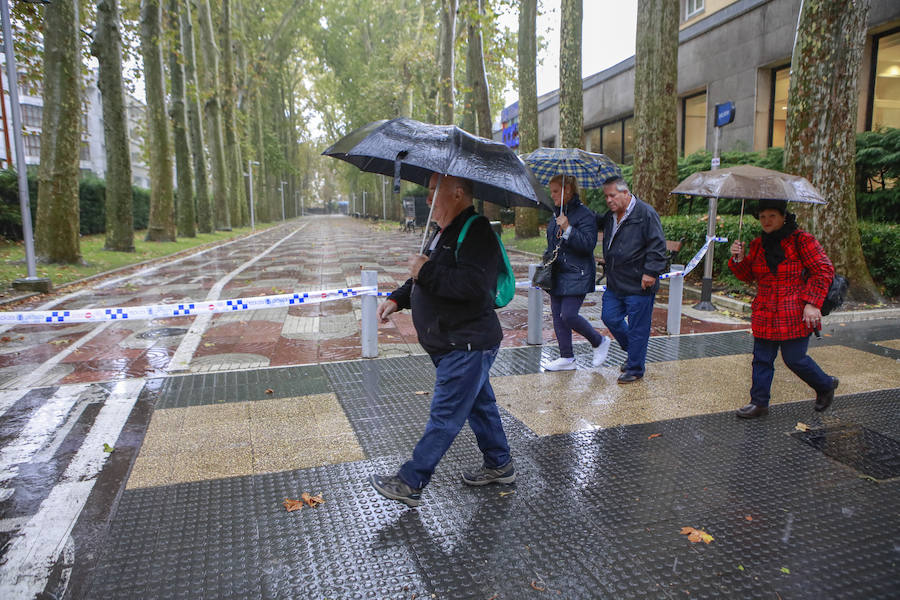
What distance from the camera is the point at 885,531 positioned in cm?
310

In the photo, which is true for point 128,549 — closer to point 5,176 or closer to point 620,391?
point 620,391

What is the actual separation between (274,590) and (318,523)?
0.57 metres

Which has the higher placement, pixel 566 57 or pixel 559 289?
pixel 566 57

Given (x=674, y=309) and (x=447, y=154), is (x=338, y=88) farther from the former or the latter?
(x=447, y=154)

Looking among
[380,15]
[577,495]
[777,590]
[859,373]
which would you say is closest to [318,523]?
[577,495]

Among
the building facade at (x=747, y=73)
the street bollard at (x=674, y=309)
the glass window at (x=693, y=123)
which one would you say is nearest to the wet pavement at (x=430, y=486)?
the street bollard at (x=674, y=309)

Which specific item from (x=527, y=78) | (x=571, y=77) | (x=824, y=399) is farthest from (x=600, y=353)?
(x=527, y=78)

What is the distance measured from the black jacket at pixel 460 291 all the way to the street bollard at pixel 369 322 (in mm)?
3224

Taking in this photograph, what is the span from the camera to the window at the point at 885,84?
13.7 meters

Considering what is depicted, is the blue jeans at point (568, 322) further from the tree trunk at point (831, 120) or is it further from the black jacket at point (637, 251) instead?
the tree trunk at point (831, 120)

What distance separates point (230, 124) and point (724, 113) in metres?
30.7

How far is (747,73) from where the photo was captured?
1708cm

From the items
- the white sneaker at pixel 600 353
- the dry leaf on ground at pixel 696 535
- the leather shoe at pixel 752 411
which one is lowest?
the dry leaf on ground at pixel 696 535

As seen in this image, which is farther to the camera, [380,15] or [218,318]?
[380,15]
